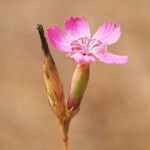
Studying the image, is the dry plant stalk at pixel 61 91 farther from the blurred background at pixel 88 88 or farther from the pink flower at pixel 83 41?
the blurred background at pixel 88 88

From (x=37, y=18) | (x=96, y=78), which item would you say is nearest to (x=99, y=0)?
(x=37, y=18)

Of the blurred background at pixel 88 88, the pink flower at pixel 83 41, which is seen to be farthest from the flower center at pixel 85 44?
the blurred background at pixel 88 88

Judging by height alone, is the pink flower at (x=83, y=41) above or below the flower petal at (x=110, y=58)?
above

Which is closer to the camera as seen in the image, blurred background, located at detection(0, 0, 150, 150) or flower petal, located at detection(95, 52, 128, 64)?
flower petal, located at detection(95, 52, 128, 64)

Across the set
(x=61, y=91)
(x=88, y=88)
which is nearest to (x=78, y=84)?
(x=61, y=91)

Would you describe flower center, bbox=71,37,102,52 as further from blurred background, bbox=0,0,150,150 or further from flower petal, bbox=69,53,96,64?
blurred background, bbox=0,0,150,150

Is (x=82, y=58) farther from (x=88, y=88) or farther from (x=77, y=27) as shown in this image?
(x=88, y=88)

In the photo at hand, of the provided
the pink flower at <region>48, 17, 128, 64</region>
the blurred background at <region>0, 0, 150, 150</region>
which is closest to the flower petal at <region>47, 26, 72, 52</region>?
the pink flower at <region>48, 17, 128, 64</region>
